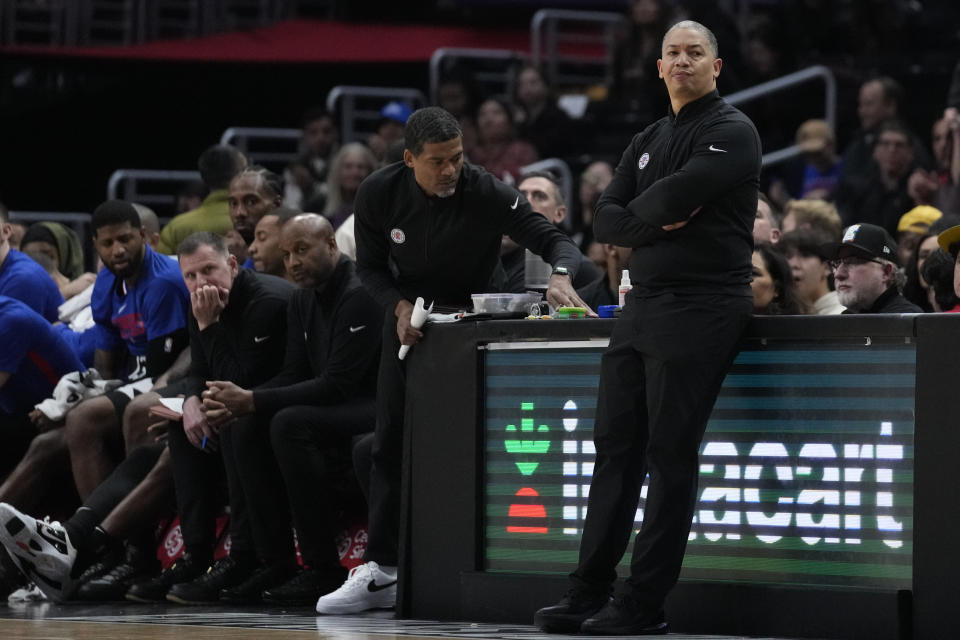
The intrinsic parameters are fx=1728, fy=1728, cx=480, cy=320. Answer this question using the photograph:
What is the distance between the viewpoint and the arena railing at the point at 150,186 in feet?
53.8

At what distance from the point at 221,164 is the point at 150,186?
1053cm

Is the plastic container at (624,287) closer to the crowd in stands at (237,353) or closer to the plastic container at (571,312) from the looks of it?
the plastic container at (571,312)

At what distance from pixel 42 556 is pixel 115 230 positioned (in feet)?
6.25

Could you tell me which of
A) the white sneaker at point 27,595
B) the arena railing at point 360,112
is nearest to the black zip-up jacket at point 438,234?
the white sneaker at point 27,595

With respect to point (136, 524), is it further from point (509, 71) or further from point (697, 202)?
point (509, 71)

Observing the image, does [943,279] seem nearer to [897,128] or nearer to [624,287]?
[624,287]

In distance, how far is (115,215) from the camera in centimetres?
954

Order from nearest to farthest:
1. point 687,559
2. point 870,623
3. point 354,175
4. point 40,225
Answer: point 870,623, point 687,559, point 354,175, point 40,225

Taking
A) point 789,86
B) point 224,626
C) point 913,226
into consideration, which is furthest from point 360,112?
point 224,626

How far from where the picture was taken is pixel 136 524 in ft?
29.1

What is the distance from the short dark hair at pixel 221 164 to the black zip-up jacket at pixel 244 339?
2.40m

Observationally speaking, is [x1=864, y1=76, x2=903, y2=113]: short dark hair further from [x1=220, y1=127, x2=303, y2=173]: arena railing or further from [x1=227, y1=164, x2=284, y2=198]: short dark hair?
[x1=220, y1=127, x2=303, y2=173]: arena railing

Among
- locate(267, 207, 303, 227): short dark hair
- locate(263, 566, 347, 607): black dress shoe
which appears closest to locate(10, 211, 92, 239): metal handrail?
locate(267, 207, 303, 227): short dark hair

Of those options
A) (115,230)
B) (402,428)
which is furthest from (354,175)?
(402,428)
